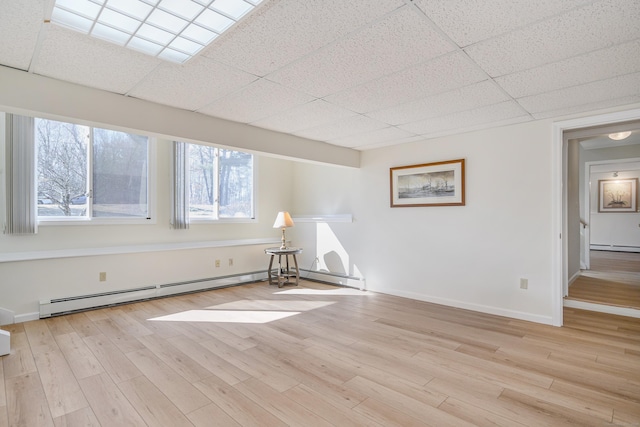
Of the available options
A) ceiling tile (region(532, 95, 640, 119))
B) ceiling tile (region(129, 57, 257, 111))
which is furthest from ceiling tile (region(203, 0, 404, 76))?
ceiling tile (region(532, 95, 640, 119))

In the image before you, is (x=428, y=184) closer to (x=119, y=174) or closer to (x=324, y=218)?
(x=324, y=218)

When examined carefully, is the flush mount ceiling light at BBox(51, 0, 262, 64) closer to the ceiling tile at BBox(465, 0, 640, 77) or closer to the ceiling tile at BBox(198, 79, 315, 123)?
the ceiling tile at BBox(198, 79, 315, 123)

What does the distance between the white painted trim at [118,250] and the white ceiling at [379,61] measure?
2.23 meters

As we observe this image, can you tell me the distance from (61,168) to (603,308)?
672 cm

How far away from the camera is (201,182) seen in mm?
5184

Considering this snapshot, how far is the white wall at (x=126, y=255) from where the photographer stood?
3.47 meters

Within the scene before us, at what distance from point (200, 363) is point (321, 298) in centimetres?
219

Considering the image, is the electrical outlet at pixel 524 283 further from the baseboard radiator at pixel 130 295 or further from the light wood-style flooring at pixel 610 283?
the baseboard radiator at pixel 130 295

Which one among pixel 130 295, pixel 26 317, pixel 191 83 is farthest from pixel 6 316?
pixel 191 83

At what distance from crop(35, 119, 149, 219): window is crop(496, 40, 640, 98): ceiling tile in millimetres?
4491

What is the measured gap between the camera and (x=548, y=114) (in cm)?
317

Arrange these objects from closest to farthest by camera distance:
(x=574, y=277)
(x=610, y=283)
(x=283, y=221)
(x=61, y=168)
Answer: (x=61, y=168) → (x=610, y=283) → (x=574, y=277) → (x=283, y=221)

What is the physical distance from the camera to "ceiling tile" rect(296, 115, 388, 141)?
3.39m

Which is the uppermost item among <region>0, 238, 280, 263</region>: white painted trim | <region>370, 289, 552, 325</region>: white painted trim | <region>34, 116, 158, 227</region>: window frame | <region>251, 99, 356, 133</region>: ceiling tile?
<region>251, 99, 356, 133</region>: ceiling tile
